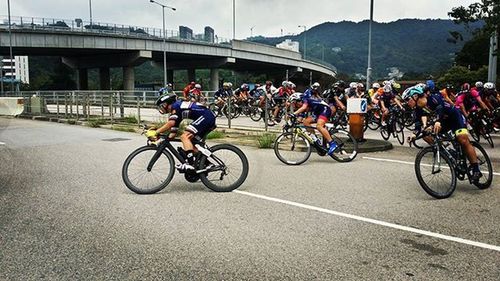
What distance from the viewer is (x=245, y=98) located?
941 inches

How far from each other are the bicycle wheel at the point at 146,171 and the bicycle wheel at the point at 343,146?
4.32 metres

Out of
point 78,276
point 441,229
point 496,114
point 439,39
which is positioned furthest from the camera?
point 439,39

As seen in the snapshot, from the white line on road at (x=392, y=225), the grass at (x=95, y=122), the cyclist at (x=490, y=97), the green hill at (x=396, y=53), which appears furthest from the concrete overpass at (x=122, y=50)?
the green hill at (x=396, y=53)

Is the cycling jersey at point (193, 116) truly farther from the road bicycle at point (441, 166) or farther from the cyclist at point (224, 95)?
the cyclist at point (224, 95)

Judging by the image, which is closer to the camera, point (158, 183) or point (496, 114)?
point (158, 183)

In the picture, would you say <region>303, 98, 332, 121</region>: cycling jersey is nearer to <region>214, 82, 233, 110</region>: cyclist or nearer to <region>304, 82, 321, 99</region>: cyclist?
<region>304, 82, 321, 99</region>: cyclist

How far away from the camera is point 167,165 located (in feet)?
23.8

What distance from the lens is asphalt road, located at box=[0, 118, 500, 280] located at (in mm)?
4215

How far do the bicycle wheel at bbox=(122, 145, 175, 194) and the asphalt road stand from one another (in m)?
0.21

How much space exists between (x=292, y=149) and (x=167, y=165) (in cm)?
377

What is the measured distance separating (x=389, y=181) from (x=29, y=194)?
5.84 metres

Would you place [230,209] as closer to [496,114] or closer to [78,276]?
[78,276]

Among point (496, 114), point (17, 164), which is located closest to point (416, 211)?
point (17, 164)

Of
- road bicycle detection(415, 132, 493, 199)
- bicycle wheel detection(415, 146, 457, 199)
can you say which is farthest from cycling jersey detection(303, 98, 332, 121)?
bicycle wheel detection(415, 146, 457, 199)
